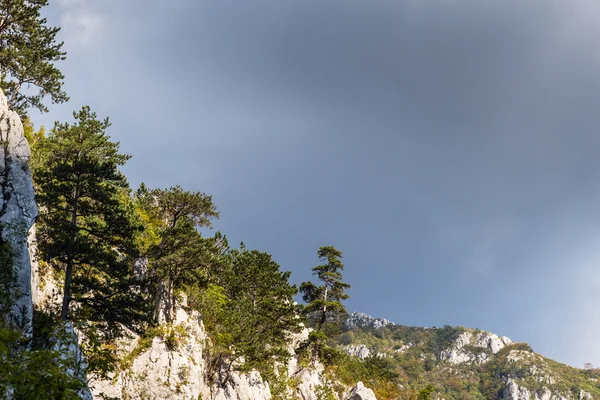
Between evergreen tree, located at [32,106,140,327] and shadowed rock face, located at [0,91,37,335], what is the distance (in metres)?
0.83

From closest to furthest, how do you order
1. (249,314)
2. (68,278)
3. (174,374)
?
(68,278) < (174,374) < (249,314)

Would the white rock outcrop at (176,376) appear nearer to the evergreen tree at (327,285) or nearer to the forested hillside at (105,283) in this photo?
the forested hillside at (105,283)

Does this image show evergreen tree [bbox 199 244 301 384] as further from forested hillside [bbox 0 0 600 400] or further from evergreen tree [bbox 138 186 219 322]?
evergreen tree [bbox 138 186 219 322]

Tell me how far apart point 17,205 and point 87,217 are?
151 inches

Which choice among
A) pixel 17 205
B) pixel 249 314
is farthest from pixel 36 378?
pixel 249 314

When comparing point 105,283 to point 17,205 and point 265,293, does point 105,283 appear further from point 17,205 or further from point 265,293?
point 265,293

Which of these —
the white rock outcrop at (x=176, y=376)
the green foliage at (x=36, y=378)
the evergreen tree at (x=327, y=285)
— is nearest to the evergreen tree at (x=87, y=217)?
the white rock outcrop at (x=176, y=376)

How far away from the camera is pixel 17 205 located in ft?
60.7

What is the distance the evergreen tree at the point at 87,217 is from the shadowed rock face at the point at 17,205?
0.83m

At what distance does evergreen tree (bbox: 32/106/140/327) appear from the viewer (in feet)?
64.1

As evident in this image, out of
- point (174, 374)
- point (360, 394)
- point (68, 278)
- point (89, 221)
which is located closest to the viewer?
point (68, 278)

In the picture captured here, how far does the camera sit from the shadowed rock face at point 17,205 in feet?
54.2

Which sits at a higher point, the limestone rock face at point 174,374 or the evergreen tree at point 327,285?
the evergreen tree at point 327,285

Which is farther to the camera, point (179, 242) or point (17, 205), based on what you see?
point (179, 242)
